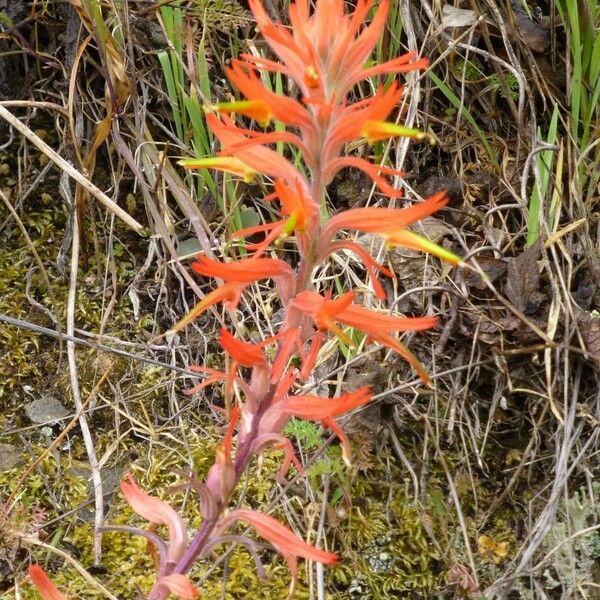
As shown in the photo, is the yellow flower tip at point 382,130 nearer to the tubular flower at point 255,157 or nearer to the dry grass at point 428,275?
the tubular flower at point 255,157

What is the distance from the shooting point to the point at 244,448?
105 centimetres

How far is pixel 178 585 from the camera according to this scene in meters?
1.01

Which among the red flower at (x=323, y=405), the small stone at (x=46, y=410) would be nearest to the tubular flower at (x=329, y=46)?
the red flower at (x=323, y=405)

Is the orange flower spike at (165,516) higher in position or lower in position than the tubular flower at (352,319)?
lower

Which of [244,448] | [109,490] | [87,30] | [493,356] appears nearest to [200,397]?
[109,490]

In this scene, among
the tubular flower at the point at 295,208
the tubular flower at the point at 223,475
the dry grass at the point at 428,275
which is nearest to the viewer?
the tubular flower at the point at 295,208

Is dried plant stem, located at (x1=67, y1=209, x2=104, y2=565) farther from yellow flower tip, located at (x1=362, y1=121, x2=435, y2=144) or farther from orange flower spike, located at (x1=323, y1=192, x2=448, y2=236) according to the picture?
yellow flower tip, located at (x1=362, y1=121, x2=435, y2=144)

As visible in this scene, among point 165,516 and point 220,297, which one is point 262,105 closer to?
point 220,297

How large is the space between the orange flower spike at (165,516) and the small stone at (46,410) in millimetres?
688

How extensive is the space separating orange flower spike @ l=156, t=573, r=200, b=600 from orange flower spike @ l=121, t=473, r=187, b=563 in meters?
0.04

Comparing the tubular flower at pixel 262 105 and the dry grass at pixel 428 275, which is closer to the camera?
the tubular flower at pixel 262 105

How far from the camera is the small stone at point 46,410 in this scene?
5.81ft

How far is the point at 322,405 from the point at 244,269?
0.19 metres

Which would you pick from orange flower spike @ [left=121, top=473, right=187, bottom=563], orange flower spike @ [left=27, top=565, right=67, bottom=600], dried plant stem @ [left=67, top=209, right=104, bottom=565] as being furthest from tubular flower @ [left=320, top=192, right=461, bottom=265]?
dried plant stem @ [left=67, top=209, right=104, bottom=565]
